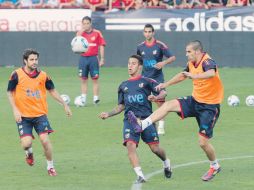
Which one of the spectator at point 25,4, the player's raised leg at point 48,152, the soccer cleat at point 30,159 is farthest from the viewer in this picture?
the spectator at point 25,4

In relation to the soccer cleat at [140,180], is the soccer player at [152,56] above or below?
above

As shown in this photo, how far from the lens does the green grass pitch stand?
14.4 m

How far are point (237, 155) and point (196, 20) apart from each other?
791 inches

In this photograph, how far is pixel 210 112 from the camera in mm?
14734

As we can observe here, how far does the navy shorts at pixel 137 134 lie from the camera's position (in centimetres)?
1442

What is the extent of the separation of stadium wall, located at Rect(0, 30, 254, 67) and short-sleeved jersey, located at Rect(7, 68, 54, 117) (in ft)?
71.1

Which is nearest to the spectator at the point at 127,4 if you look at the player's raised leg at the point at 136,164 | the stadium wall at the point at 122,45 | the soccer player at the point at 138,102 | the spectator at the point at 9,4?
the stadium wall at the point at 122,45

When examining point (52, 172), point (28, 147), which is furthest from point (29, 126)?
point (52, 172)

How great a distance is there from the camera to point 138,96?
14672 mm

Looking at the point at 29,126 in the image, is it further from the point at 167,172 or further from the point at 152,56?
the point at 152,56

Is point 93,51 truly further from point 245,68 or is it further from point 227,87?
point 245,68

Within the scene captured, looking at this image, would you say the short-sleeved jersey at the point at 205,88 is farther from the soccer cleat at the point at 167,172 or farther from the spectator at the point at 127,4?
the spectator at the point at 127,4

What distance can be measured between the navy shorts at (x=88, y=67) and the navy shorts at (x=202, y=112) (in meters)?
11.4

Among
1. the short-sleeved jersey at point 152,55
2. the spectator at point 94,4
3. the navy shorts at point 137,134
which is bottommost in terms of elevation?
the navy shorts at point 137,134
